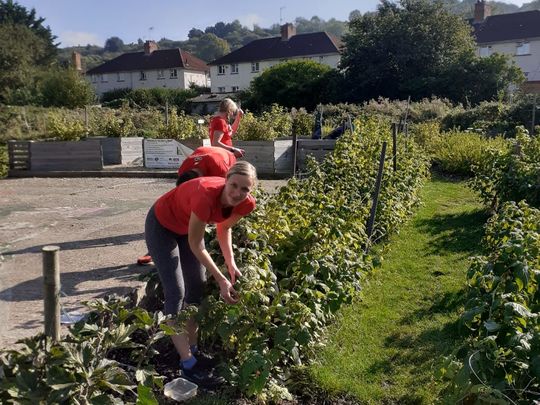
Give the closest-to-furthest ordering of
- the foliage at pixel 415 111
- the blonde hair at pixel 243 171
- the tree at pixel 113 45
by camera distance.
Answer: the blonde hair at pixel 243 171 → the foliage at pixel 415 111 → the tree at pixel 113 45

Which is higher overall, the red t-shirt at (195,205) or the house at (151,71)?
the house at (151,71)

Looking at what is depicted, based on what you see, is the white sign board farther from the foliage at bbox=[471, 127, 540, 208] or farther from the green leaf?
the green leaf

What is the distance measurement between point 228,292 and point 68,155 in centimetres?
1371

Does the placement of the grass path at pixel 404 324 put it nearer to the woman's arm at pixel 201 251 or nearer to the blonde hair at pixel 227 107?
the woman's arm at pixel 201 251

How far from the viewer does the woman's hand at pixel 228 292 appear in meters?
3.08

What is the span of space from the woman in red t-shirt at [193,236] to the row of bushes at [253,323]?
158 mm

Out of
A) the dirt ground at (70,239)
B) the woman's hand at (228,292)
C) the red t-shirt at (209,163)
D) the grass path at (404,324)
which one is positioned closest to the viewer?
the woman's hand at (228,292)

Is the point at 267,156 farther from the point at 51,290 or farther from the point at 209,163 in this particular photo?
the point at 51,290

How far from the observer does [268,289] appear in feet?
11.1

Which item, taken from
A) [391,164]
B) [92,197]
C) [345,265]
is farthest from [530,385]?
[92,197]

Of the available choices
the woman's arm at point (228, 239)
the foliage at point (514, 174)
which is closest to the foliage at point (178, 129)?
the foliage at point (514, 174)

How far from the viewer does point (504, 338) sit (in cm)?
273

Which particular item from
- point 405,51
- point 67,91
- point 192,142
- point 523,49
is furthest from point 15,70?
point 523,49

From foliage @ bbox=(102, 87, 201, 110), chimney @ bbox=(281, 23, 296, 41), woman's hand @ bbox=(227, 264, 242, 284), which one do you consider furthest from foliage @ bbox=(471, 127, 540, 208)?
chimney @ bbox=(281, 23, 296, 41)
